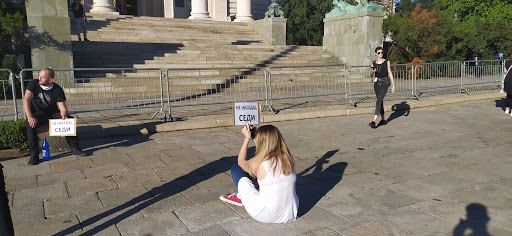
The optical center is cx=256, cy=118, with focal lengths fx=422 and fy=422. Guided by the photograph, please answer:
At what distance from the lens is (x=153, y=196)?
4918 mm

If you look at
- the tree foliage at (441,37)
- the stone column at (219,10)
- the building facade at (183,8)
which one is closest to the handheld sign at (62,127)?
the tree foliage at (441,37)

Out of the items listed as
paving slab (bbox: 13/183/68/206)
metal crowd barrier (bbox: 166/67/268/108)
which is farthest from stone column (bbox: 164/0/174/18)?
paving slab (bbox: 13/183/68/206)

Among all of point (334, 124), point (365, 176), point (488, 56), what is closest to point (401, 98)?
point (334, 124)

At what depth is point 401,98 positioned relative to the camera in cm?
1334

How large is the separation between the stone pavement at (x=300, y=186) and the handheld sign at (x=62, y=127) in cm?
48

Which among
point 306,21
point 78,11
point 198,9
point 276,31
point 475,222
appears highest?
point 198,9

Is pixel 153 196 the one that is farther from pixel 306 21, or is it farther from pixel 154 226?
pixel 306 21

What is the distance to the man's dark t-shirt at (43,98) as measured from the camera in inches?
253

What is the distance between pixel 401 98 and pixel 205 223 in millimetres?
10652

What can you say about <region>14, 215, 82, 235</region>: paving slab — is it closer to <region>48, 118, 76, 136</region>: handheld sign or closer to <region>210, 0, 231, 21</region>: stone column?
<region>48, 118, 76, 136</region>: handheld sign

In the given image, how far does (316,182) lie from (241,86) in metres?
8.43

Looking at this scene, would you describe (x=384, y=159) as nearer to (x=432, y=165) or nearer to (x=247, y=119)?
(x=432, y=165)

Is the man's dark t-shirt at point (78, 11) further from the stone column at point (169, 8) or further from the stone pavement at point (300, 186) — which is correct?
the stone column at point (169, 8)

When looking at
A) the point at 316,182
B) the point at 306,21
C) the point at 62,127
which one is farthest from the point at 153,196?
the point at 306,21
